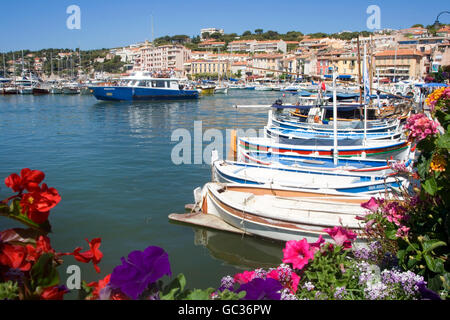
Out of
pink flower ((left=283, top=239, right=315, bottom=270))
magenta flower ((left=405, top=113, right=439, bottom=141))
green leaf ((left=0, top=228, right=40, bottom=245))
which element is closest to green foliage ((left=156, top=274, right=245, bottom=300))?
green leaf ((left=0, top=228, right=40, bottom=245))

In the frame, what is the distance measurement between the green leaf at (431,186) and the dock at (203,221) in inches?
251

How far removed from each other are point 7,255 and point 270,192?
8054 millimetres

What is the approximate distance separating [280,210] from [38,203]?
6.75 meters

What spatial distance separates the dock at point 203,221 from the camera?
367 inches

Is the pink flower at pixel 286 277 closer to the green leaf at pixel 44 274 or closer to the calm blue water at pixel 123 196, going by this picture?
the green leaf at pixel 44 274

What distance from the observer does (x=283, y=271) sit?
3.06 metres

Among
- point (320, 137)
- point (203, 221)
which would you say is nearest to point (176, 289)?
point (203, 221)

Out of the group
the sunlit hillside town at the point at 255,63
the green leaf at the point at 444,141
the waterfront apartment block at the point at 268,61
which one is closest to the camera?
the green leaf at the point at 444,141

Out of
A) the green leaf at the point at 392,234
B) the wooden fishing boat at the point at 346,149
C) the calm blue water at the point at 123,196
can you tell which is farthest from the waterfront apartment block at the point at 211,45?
the green leaf at the point at 392,234

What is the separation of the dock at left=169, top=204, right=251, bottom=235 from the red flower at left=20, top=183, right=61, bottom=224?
23.3ft

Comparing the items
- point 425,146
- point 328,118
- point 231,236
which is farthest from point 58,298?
point 328,118

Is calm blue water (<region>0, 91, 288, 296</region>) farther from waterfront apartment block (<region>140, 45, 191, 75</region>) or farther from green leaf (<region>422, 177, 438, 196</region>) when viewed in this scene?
waterfront apartment block (<region>140, 45, 191, 75</region>)

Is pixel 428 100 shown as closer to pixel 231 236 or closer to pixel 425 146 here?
pixel 425 146

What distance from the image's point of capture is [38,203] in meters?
2.12
